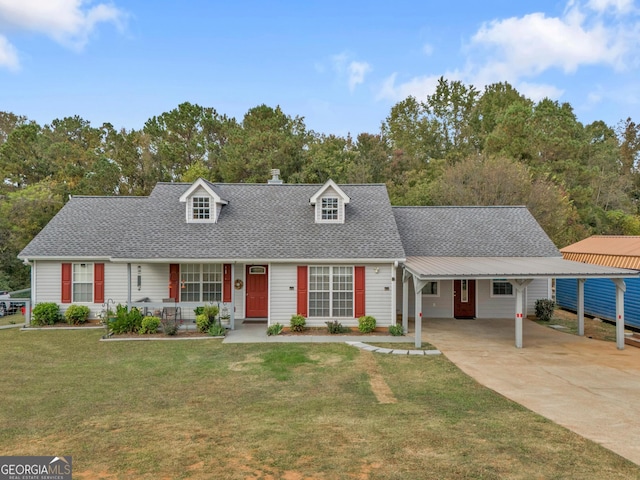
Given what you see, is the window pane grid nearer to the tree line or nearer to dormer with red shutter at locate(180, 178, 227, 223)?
dormer with red shutter at locate(180, 178, 227, 223)

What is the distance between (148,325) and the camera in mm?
14609

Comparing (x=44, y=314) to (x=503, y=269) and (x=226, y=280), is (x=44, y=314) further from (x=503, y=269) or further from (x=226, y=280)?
(x=503, y=269)

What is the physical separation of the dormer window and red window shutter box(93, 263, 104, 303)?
9.52 metres

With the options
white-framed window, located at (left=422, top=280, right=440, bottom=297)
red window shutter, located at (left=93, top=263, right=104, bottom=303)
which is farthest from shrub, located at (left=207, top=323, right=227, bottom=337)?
white-framed window, located at (left=422, top=280, right=440, bottom=297)

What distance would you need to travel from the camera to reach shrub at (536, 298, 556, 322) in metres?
17.5

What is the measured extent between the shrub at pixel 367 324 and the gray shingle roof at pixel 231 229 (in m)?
2.31

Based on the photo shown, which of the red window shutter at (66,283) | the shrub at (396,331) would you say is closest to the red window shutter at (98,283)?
the red window shutter at (66,283)

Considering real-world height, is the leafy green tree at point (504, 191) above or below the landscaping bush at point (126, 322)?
above

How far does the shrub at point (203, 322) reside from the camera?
14.9 m

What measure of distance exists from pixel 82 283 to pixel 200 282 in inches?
195

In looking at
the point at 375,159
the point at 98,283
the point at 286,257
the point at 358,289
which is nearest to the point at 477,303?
the point at 358,289

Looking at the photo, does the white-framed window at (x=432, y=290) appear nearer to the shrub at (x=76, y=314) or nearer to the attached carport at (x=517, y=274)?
the attached carport at (x=517, y=274)

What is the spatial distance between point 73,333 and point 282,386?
10153 mm

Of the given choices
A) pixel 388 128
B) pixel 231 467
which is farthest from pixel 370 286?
pixel 388 128
